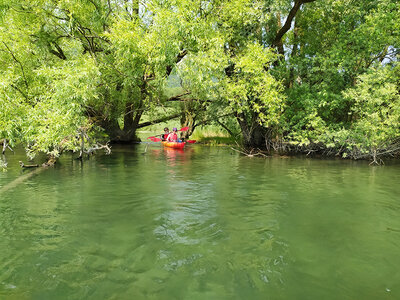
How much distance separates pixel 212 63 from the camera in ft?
49.3

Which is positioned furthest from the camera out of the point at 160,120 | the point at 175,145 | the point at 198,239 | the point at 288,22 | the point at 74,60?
the point at 160,120

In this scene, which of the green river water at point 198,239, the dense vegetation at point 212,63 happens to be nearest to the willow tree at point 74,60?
the dense vegetation at point 212,63

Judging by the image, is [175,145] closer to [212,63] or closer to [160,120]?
[160,120]

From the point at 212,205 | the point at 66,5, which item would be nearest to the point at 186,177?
the point at 212,205

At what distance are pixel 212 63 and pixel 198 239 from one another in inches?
434

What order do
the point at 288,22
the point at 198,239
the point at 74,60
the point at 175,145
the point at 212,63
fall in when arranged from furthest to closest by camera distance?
the point at 175,145 < the point at 288,22 < the point at 212,63 < the point at 74,60 < the point at 198,239

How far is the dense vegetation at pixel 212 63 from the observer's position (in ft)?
Result: 43.6

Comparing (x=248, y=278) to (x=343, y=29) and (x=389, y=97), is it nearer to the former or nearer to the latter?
(x=389, y=97)

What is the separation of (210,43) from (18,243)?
40.6 feet

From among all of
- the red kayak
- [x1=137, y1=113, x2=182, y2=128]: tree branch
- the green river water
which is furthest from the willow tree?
[x1=137, y1=113, x2=182, y2=128]: tree branch

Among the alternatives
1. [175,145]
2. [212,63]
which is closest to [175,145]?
[175,145]

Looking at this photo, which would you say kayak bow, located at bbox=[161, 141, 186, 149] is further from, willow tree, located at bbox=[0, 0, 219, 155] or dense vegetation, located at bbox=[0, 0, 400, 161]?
willow tree, located at bbox=[0, 0, 219, 155]

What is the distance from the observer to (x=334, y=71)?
16766 millimetres

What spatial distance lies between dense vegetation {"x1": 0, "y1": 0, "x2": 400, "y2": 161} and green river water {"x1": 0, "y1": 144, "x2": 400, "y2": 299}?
4.43 metres
